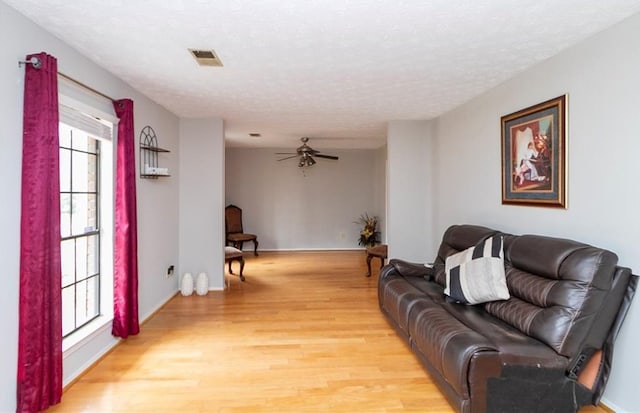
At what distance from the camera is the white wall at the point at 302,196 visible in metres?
8.08

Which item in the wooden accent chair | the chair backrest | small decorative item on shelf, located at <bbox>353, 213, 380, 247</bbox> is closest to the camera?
the wooden accent chair

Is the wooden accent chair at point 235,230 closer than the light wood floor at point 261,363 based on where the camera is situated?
No

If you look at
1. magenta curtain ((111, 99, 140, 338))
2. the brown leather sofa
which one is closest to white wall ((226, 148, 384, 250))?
magenta curtain ((111, 99, 140, 338))

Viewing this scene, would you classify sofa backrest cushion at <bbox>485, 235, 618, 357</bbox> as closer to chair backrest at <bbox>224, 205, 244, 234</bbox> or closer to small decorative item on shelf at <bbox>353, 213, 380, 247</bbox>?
small decorative item on shelf at <bbox>353, 213, 380, 247</bbox>

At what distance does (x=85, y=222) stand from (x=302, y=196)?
5.50 meters

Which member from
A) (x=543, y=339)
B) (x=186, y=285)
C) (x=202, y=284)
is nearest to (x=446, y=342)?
(x=543, y=339)

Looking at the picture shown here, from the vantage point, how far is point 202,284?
4.64 meters

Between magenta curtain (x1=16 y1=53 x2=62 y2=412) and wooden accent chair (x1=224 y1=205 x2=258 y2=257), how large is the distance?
16.5 ft

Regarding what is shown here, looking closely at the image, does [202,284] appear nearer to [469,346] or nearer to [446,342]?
[446,342]

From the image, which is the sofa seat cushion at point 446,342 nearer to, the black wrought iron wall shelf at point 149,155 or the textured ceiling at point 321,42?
the textured ceiling at point 321,42

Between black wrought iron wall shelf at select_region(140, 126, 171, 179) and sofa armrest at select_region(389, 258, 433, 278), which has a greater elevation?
black wrought iron wall shelf at select_region(140, 126, 171, 179)

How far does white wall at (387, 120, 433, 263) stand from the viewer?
4.88 meters

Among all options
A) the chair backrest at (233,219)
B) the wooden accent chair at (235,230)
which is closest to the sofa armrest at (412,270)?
the wooden accent chair at (235,230)

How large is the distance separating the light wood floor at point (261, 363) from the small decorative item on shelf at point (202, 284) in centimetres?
15
